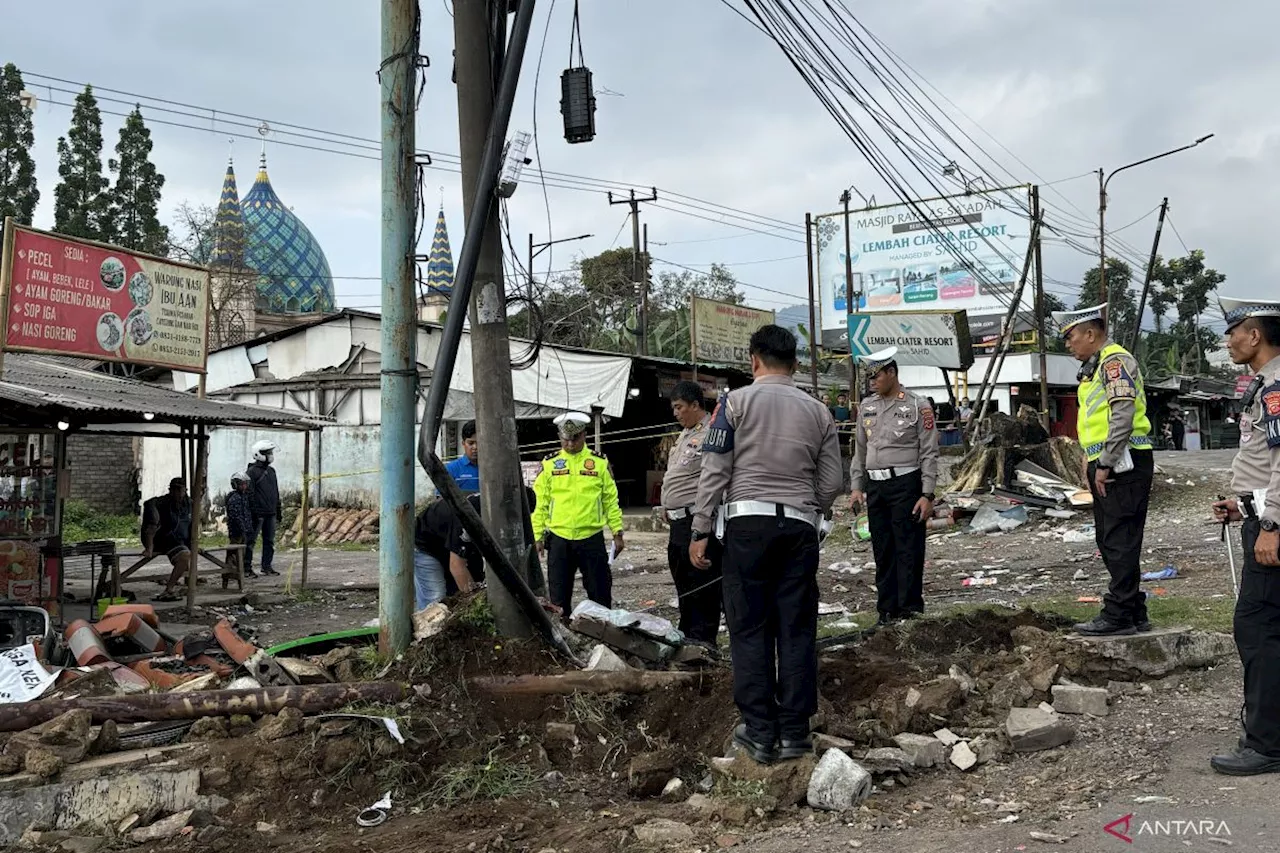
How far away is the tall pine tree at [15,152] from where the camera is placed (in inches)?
1144

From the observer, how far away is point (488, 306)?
220 inches

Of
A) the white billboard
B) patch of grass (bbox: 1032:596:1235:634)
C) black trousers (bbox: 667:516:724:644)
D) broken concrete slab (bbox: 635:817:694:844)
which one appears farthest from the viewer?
the white billboard

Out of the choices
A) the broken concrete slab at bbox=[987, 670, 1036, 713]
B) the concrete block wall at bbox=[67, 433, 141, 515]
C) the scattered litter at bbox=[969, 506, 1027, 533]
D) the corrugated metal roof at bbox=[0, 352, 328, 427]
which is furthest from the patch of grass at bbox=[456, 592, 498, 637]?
the concrete block wall at bbox=[67, 433, 141, 515]

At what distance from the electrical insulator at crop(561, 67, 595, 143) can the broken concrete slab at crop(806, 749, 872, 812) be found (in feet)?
13.3

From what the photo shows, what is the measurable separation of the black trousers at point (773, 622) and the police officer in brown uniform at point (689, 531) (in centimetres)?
221

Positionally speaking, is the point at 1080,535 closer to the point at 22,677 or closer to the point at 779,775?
the point at 779,775

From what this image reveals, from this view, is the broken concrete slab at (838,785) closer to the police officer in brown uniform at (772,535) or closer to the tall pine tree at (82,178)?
the police officer in brown uniform at (772,535)

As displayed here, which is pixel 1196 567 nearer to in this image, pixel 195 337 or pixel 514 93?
pixel 514 93

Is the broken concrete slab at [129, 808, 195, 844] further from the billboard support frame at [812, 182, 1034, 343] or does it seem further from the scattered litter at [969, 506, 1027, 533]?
the billboard support frame at [812, 182, 1034, 343]

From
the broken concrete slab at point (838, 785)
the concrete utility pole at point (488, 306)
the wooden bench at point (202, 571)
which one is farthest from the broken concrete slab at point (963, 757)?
the wooden bench at point (202, 571)

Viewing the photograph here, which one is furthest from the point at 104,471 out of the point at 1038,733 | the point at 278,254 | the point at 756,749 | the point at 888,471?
the point at 1038,733

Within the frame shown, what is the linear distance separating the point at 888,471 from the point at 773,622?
276 centimetres

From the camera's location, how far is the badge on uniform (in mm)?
4566

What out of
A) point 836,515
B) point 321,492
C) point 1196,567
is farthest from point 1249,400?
point 321,492
